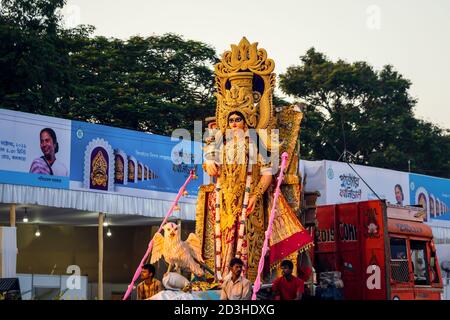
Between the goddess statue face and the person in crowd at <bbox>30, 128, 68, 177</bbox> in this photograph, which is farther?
the person in crowd at <bbox>30, 128, 68, 177</bbox>

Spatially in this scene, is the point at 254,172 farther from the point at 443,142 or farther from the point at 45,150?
the point at 443,142

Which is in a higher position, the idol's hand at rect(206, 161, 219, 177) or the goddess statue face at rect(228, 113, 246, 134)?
the goddess statue face at rect(228, 113, 246, 134)

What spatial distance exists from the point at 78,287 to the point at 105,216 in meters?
4.82

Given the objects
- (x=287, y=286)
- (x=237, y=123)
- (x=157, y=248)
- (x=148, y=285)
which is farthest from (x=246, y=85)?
(x=148, y=285)

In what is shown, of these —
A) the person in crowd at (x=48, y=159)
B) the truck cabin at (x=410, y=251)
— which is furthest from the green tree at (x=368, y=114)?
the truck cabin at (x=410, y=251)

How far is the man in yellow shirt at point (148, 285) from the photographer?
42.4 feet

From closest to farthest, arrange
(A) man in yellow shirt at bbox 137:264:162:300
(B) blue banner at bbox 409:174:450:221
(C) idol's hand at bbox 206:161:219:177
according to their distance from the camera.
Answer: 1. (A) man in yellow shirt at bbox 137:264:162:300
2. (C) idol's hand at bbox 206:161:219:177
3. (B) blue banner at bbox 409:174:450:221

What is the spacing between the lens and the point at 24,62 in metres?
36.8

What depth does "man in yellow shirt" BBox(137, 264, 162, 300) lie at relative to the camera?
12.9 metres

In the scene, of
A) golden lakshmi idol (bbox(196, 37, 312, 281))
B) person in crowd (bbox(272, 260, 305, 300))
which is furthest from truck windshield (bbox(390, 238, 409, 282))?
person in crowd (bbox(272, 260, 305, 300))

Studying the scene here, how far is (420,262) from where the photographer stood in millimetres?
17141

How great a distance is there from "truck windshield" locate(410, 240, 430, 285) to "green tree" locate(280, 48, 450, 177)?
119 ft

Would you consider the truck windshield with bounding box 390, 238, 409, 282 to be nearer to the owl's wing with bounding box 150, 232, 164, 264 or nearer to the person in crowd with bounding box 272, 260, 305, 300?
the person in crowd with bounding box 272, 260, 305, 300

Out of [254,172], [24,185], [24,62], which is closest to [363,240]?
[254,172]
